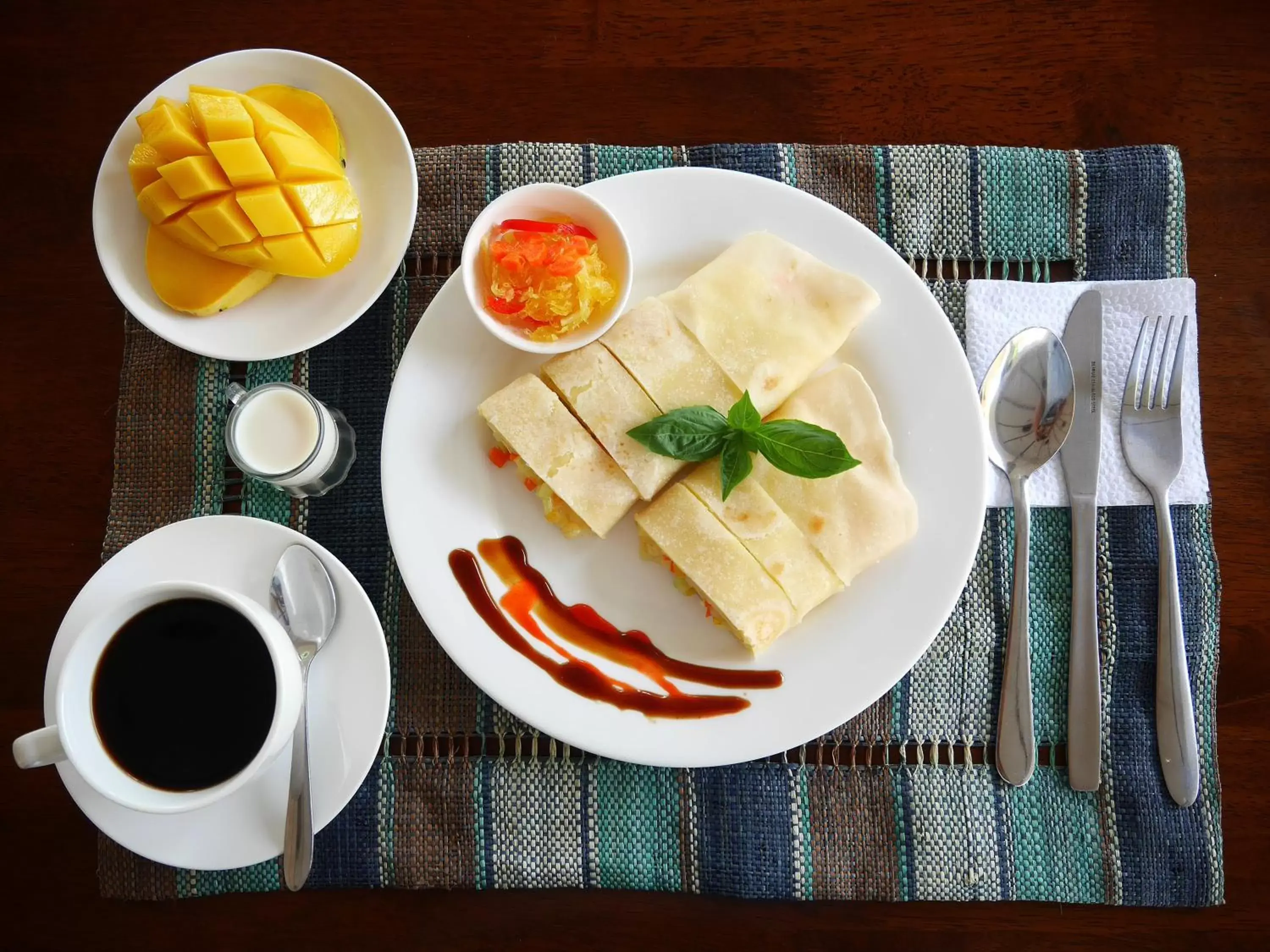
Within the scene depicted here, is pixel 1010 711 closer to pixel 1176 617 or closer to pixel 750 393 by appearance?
pixel 1176 617

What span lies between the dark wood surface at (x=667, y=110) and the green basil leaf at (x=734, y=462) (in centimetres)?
100

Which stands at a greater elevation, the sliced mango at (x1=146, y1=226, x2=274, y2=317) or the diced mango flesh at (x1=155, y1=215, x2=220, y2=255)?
the diced mango flesh at (x1=155, y1=215, x2=220, y2=255)

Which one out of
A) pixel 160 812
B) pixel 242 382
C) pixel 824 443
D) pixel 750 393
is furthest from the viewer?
pixel 242 382

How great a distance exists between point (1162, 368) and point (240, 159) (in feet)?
8.05

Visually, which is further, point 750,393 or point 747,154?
point 747,154

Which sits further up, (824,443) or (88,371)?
(88,371)

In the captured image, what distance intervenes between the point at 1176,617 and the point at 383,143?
8.17ft

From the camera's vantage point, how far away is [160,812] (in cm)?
169

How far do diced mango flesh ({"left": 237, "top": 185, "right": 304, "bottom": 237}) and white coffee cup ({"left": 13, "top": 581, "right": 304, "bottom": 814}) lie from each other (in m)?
0.87

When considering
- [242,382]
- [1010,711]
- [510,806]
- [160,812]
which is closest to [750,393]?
[1010,711]

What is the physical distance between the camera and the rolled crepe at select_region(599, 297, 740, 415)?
216cm

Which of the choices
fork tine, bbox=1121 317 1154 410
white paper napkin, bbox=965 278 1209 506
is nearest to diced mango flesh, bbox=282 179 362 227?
white paper napkin, bbox=965 278 1209 506

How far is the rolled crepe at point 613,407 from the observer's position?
2.14 meters

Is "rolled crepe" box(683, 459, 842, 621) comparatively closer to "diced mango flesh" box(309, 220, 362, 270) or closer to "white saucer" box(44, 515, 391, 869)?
"white saucer" box(44, 515, 391, 869)
